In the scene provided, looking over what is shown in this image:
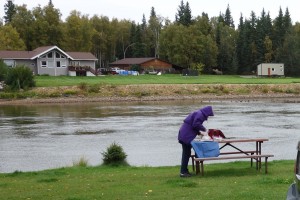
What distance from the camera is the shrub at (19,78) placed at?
61.6m

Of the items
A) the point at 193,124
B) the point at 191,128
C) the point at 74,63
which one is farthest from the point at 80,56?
the point at 193,124

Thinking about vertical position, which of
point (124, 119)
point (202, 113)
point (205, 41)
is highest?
point (205, 41)

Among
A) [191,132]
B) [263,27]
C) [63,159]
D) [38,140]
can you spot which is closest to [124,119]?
[38,140]

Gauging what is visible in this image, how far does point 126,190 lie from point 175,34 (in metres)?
90.2

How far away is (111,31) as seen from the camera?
122m

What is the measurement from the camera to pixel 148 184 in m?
10.8

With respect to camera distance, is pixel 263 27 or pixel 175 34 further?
pixel 263 27

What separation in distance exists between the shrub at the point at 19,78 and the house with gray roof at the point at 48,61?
17555mm

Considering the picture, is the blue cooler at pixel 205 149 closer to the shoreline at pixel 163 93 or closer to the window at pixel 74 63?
the shoreline at pixel 163 93

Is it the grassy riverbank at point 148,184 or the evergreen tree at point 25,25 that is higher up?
the evergreen tree at point 25,25

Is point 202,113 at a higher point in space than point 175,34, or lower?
lower

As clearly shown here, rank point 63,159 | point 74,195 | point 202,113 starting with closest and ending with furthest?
point 74,195
point 202,113
point 63,159

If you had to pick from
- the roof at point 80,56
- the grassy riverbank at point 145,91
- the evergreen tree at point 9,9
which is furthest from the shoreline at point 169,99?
the evergreen tree at point 9,9

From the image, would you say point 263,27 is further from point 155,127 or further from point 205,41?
point 155,127
